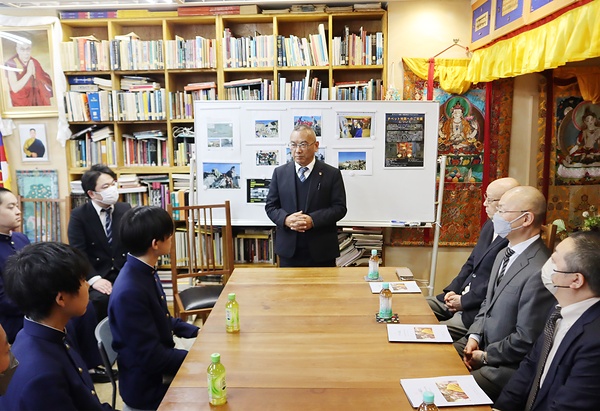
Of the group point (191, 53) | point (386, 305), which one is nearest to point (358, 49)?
point (191, 53)

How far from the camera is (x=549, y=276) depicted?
1742mm

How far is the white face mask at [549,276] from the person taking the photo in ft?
5.58

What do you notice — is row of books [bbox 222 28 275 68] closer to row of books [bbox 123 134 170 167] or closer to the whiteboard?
the whiteboard

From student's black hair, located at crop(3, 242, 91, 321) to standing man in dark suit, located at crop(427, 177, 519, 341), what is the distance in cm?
201

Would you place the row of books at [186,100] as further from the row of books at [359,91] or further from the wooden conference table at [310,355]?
the wooden conference table at [310,355]

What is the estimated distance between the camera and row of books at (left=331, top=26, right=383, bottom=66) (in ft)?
13.5

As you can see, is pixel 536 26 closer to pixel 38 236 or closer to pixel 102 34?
pixel 102 34

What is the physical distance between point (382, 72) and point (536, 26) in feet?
5.15

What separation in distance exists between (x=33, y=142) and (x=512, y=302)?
14.7 ft

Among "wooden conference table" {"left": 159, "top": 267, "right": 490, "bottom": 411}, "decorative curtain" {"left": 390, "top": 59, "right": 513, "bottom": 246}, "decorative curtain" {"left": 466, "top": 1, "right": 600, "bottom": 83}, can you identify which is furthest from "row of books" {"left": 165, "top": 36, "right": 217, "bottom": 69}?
"wooden conference table" {"left": 159, "top": 267, "right": 490, "bottom": 411}

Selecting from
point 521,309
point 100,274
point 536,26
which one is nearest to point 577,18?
point 536,26

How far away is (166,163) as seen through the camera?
4469 millimetres

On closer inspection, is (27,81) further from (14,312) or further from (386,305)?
(386,305)

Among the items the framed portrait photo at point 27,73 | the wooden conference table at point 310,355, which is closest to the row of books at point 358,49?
the wooden conference table at point 310,355
